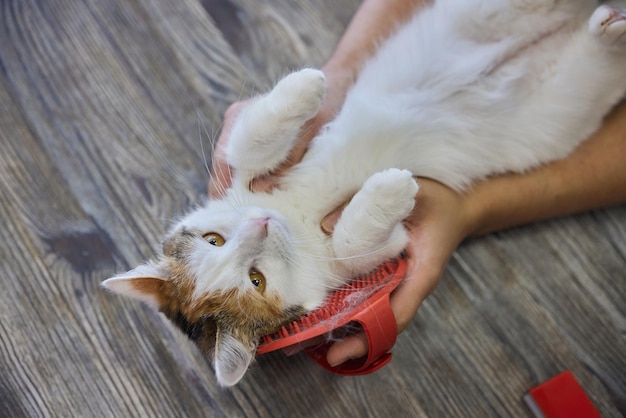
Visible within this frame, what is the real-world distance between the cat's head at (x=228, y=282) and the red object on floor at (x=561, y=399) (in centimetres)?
70

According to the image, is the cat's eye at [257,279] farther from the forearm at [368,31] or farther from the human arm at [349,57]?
the forearm at [368,31]

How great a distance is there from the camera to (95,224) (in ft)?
4.07

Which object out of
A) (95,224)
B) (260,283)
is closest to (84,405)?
(95,224)

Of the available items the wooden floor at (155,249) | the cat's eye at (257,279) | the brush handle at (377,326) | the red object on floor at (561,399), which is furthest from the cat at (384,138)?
the red object on floor at (561,399)

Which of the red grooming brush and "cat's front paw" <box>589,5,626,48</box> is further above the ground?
"cat's front paw" <box>589,5,626,48</box>

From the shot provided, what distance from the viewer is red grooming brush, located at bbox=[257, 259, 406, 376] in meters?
0.84

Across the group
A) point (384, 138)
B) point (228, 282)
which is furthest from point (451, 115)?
point (228, 282)

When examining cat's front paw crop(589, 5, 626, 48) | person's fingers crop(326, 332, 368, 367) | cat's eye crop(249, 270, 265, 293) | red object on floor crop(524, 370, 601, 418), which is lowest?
red object on floor crop(524, 370, 601, 418)

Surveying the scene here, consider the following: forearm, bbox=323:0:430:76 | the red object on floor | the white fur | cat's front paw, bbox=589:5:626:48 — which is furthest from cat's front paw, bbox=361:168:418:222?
the red object on floor

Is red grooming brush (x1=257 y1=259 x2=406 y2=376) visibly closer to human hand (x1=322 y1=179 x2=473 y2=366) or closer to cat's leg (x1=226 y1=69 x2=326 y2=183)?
human hand (x1=322 y1=179 x2=473 y2=366)

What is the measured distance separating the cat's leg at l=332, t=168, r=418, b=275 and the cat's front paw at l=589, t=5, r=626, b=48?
1.76ft

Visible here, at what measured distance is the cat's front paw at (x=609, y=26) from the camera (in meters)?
0.94

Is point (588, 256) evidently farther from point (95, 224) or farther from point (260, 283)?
point (95, 224)

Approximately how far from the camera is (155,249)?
4.06ft
